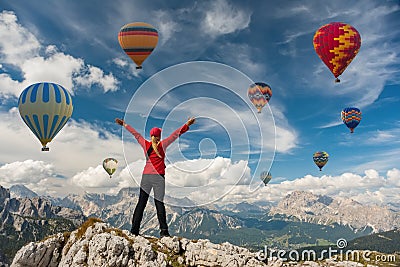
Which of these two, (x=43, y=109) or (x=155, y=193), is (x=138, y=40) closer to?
(x=43, y=109)

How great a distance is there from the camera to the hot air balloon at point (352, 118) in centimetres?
10469

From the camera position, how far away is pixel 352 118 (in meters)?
105

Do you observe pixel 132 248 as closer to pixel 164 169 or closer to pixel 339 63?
pixel 164 169

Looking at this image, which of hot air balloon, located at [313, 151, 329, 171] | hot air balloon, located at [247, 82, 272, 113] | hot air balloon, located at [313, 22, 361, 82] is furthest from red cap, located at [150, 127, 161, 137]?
hot air balloon, located at [313, 151, 329, 171]

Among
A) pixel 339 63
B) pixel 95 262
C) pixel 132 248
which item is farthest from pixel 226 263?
pixel 339 63

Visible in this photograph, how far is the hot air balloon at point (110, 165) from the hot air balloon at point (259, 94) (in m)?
72.2

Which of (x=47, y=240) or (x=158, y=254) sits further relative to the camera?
(x=47, y=240)

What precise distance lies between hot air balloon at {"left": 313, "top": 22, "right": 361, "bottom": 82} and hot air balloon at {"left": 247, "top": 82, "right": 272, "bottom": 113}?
1926 centimetres

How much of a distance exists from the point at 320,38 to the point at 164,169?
57562 mm

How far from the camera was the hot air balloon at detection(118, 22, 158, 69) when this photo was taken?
5266 cm

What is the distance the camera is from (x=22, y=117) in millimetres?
50281

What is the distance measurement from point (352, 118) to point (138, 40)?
80742 mm

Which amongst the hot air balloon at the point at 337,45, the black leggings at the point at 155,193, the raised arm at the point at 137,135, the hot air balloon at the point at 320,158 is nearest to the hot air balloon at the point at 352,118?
the hot air balloon at the point at 320,158

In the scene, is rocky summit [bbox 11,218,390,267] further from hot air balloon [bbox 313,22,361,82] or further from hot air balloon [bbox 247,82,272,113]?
hot air balloon [bbox 247,82,272,113]
